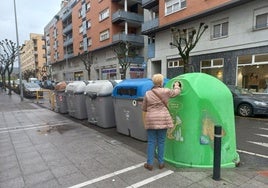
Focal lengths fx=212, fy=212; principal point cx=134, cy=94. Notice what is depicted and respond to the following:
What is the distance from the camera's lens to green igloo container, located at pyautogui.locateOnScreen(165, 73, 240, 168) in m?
3.89

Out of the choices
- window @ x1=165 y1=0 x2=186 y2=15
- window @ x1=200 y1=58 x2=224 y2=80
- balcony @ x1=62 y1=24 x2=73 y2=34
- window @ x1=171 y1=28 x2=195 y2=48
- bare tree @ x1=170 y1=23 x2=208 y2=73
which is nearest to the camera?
bare tree @ x1=170 y1=23 x2=208 y2=73

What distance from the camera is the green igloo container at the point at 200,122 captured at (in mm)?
3893

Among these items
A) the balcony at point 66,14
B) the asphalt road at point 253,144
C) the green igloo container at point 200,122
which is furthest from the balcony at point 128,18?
the green igloo container at point 200,122

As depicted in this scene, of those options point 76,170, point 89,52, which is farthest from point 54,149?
point 89,52

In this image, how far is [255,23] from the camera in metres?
13.3

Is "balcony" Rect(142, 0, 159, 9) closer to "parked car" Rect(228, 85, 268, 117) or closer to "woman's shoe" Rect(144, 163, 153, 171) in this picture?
"parked car" Rect(228, 85, 268, 117)

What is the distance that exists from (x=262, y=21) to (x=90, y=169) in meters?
13.8

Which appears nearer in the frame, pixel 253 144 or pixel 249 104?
pixel 253 144

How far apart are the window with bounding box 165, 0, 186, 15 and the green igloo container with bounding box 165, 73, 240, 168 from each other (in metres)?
15.6

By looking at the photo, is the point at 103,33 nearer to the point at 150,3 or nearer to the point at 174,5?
the point at 150,3

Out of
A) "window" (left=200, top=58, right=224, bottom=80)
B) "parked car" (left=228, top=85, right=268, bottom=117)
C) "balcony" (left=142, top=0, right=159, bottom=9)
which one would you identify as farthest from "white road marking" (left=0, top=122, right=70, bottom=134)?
"balcony" (left=142, top=0, right=159, bottom=9)

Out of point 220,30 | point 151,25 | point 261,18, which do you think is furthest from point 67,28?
point 261,18

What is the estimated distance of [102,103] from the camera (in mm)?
7191

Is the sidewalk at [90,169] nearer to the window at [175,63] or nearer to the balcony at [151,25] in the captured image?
the window at [175,63]
